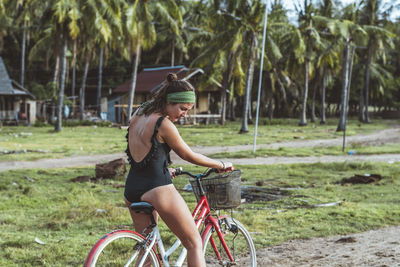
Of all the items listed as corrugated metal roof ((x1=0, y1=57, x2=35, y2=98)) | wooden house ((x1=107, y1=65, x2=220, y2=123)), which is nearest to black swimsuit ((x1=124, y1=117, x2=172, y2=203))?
corrugated metal roof ((x1=0, y1=57, x2=35, y2=98))

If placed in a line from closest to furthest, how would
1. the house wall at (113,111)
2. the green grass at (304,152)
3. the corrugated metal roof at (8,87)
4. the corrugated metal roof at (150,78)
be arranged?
the green grass at (304,152)
the corrugated metal roof at (8,87)
the corrugated metal roof at (150,78)
the house wall at (113,111)

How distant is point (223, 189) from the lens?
3.62 metres

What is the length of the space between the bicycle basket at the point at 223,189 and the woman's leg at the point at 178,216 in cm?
37

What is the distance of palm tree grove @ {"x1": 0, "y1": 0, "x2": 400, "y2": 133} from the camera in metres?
27.2

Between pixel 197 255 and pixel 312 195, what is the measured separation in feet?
19.5

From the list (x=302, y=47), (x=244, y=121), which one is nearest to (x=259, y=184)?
(x=244, y=121)

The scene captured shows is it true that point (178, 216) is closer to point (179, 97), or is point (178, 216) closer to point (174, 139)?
point (174, 139)

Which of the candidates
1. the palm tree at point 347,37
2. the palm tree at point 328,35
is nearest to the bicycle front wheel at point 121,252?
the palm tree at point 347,37

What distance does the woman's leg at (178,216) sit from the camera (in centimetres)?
321

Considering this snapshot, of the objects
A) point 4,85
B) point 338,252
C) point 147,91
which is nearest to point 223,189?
point 338,252

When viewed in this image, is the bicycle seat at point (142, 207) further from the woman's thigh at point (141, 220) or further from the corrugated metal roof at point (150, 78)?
the corrugated metal roof at point (150, 78)

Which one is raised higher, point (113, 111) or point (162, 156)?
point (162, 156)

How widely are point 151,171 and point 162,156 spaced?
13 cm

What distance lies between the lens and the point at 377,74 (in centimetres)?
4819
